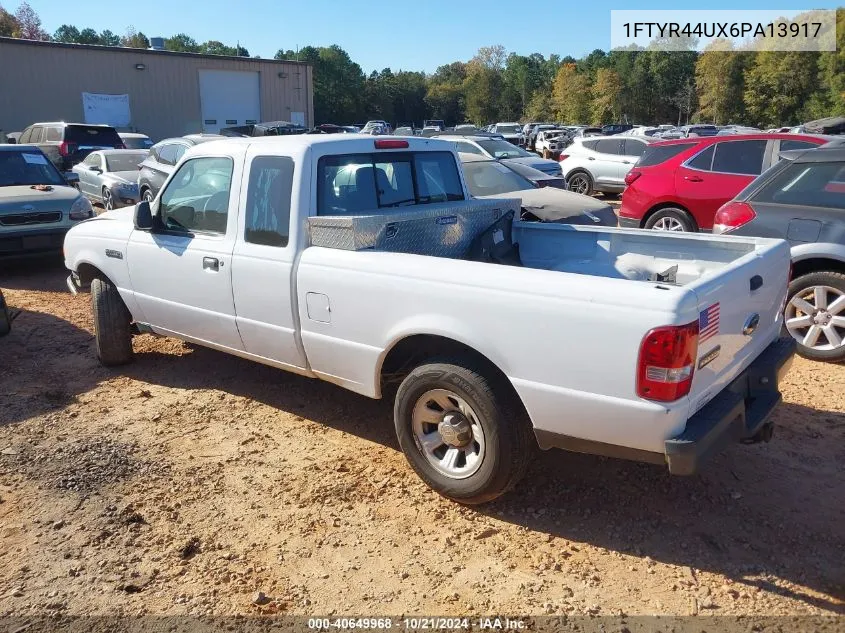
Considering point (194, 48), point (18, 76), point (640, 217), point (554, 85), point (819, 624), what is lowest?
point (819, 624)

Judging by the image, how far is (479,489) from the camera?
3535 millimetres

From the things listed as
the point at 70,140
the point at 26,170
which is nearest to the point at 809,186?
the point at 26,170

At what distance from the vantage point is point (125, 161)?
49.7 ft

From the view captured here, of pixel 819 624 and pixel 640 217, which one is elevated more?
pixel 640 217

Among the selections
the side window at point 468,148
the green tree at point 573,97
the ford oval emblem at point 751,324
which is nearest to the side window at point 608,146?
the side window at point 468,148

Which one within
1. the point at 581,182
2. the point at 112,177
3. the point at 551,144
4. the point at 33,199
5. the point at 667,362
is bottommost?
the point at 667,362

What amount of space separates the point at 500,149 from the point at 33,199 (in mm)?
8773

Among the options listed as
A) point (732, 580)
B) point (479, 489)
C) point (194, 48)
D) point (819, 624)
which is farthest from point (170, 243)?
point (194, 48)

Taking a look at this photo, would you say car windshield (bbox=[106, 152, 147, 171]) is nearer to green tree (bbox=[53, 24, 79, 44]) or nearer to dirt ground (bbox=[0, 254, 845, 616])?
dirt ground (bbox=[0, 254, 845, 616])

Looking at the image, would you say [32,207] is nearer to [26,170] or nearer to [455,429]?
[26,170]

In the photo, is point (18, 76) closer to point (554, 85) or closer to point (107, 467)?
point (107, 467)

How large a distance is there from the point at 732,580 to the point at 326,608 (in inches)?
70.6

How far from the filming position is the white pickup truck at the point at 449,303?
295 centimetres

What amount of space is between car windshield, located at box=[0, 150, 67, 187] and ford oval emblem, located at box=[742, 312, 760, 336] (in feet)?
32.0
